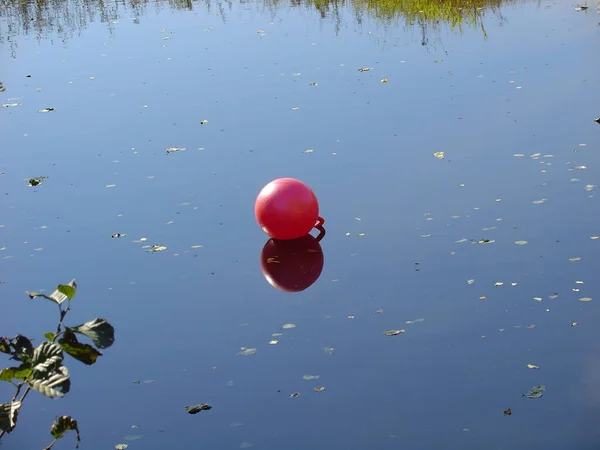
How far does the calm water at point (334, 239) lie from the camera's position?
5.14 metres

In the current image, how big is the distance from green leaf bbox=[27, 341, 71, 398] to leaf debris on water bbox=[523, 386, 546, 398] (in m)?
3.24

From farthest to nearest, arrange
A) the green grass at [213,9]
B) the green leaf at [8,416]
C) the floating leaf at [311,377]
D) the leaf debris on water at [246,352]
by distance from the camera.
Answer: the green grass at [213,9] < the leaf debris on water at [246,352] < the floating leaf at [311,377] < the green leaf at [8,416]

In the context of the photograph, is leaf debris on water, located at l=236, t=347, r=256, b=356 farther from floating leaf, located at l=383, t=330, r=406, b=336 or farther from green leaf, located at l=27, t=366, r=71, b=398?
green leaf, located at l=27, t=366, r=71, b=398

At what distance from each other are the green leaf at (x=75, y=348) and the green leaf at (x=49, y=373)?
0.04m

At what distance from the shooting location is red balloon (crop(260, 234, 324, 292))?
6.73 meters

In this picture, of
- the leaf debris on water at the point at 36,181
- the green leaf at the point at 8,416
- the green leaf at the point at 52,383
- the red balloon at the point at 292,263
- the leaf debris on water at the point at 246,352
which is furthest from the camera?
the leaf debris on water at the point at 36,181

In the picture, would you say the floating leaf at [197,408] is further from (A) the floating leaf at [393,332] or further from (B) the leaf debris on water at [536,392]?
(B) the leaf debris on water at [536,392]

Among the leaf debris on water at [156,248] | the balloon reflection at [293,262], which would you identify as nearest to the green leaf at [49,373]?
the balloon reflection at [293,262]

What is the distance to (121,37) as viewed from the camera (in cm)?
1580

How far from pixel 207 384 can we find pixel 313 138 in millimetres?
4347

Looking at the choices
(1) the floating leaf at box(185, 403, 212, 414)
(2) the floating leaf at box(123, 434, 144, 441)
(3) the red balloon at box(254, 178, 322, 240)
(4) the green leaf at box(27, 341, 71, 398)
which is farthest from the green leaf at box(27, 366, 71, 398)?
(3) the red balloon at box(254, 178, 322, 240)

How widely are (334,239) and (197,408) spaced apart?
2335 millimetres

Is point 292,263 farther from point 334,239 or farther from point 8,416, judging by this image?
point 8,416

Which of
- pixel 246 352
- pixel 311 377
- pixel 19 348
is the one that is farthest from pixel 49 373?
pixel 246 352
